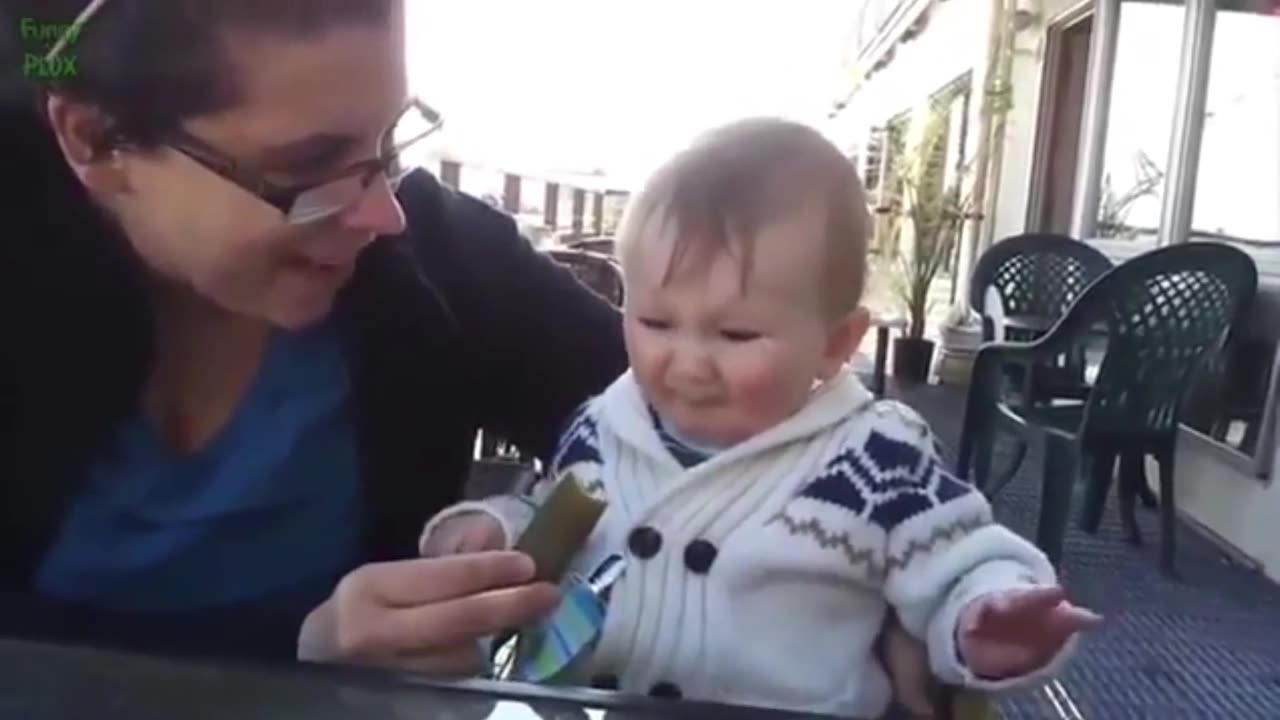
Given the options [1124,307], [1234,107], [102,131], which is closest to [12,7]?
[102,131]

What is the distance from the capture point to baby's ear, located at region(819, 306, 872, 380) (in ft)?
2.44

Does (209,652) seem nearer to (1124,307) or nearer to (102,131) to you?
(102,131)

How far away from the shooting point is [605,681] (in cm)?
68

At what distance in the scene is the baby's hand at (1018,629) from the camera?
1.89 ft

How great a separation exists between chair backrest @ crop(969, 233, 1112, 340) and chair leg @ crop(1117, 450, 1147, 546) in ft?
3.03

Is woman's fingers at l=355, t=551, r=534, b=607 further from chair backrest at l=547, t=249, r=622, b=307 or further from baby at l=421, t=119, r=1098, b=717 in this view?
chair backrest at l=547, t=249, r=622, b=307

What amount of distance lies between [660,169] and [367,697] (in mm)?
350

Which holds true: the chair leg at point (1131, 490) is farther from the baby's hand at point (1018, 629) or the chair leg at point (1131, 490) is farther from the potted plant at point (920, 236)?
the baby's hand at point (1018, 629)

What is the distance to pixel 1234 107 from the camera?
165 inches

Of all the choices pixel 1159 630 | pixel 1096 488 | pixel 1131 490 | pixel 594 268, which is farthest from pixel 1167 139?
pixel 594 268

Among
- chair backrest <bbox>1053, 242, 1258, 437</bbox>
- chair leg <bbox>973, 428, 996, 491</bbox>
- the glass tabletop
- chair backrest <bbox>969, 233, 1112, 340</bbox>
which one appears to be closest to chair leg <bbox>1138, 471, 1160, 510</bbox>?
chair backrest <bbox>1053, 242, 1258, 437</bbox>

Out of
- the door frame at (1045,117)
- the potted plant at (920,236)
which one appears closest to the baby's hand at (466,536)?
the potted plant at (920,236)

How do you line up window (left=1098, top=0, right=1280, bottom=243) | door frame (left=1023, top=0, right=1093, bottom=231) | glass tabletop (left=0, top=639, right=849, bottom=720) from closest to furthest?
1. glass tabletop (left=0, top=639, right=849, bottom=720)
2. window (left=1098, top=0, right=1280, bottom=243)
3. door frame (left=1023, top=0, right=1093, bottom=231)

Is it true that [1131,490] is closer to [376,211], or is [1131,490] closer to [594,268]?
[594,268]
